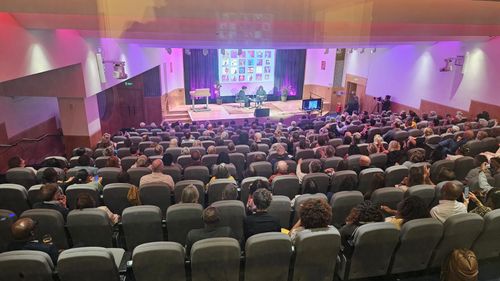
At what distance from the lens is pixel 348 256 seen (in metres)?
3.11

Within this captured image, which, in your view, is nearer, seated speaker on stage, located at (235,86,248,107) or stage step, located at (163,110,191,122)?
stage step, located at (163,110,191,122)

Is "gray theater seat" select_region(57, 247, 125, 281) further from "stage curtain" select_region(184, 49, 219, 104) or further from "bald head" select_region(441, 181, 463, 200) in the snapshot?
"stage curtain" select_region(184, 49, 219, 104)

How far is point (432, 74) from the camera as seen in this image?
473 inches

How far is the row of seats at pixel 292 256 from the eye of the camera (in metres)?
2.64

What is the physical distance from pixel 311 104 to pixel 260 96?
2.85 meters

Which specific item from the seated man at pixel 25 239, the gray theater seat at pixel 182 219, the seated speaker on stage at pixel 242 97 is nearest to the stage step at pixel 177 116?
the seated speaker on stage at pixel 242 97

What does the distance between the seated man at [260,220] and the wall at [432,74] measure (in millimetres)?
9639

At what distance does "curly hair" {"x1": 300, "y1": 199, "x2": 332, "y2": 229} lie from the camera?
2.94m

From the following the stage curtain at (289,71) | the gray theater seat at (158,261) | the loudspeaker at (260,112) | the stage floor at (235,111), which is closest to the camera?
the gray theater seat at (158,261)

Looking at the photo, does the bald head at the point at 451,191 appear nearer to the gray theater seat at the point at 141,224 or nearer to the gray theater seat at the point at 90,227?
the gray theater seat at the point at 141,224

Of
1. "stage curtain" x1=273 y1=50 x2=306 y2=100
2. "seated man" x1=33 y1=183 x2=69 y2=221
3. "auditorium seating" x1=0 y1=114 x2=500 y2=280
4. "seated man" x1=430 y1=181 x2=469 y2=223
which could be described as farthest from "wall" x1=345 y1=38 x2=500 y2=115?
"seated man" x1=33 y1=183 x2=69 y2=221

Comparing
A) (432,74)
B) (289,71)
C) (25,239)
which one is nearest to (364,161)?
(25,239)

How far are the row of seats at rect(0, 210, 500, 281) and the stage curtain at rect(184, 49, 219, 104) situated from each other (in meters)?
15.0

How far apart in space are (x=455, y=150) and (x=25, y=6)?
7.79 meters
